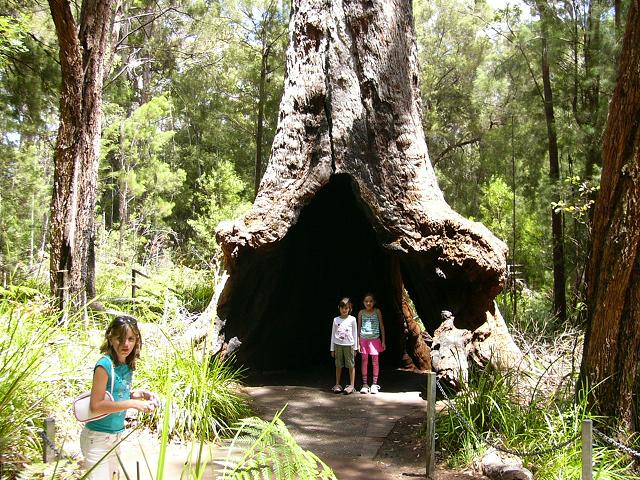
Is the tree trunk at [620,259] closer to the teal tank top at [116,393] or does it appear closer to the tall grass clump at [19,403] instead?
the teal tank top at [116,393]

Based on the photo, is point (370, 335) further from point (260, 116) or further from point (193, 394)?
point (260, 116)

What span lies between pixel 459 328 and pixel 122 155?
1831 cm

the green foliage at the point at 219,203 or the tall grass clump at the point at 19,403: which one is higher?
the green foliage at the point at 219,203

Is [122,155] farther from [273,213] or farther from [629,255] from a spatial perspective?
[629,255]

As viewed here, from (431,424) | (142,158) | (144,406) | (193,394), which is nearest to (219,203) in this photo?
(142,158)

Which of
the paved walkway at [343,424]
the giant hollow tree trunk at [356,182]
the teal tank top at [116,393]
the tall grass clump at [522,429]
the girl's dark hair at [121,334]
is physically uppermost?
the giant hollow tree trunk at [356,182]

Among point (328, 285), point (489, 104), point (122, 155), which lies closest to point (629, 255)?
point (328, 285)

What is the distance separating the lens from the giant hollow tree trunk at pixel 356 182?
24.4 feet

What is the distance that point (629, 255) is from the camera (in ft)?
16.8

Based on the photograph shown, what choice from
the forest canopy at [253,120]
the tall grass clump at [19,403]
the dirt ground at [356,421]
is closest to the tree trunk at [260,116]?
the forest canopy at [253,120]

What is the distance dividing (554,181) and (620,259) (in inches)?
376

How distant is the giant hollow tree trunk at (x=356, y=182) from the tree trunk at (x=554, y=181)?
583 cm

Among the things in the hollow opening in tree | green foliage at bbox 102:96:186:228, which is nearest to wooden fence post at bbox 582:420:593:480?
the hollow opening in tree

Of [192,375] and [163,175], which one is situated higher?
[163,175]
